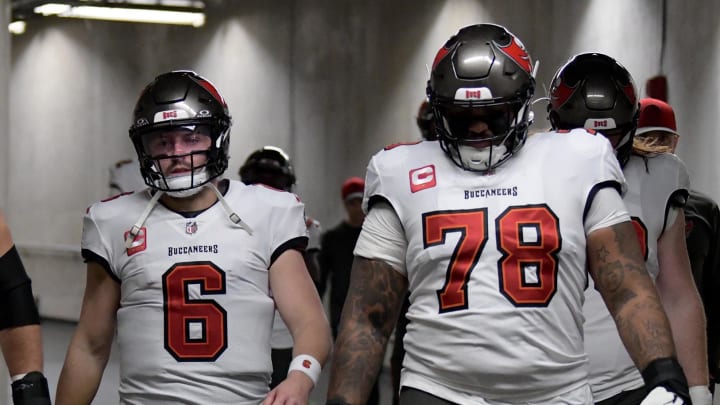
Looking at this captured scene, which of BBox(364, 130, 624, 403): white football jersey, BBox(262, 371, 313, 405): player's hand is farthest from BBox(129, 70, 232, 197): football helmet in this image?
BBox(364, 130, 624, 403): white football jersey

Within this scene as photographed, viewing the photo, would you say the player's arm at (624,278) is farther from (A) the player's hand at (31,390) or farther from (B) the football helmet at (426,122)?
(B) the football helmet at (426,122)

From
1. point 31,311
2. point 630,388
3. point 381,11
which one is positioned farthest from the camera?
point 381,11

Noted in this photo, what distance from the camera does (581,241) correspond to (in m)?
2.88

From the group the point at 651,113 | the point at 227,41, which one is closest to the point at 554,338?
the point at 651,113

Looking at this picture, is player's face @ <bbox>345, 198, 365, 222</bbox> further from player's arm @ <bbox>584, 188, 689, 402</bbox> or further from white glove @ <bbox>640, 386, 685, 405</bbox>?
white glove @ <bbox>640, 386, 685, 405</bbox>

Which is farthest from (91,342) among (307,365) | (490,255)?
(490,255)

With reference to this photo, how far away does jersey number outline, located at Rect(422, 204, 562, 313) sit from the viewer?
283 cm

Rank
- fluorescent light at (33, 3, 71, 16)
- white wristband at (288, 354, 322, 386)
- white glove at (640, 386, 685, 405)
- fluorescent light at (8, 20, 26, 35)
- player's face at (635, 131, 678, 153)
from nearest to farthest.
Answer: white glove at (640, 386, 685, 405) < white wristband at (288, 354, 322, 386) < player's face at (635, 131, 678, 153) < fluorescent light at (33, 3, 71, 16) < fluorescent light at (8, 20, 26, 35)

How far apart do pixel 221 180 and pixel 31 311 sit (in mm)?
686

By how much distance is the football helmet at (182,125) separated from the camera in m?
3.52

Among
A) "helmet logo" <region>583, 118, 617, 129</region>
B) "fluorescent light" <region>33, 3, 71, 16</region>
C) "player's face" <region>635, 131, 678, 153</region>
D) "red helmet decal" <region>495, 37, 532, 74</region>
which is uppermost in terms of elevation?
"fluorescent light" <region>33, 3, 71, 16</region>

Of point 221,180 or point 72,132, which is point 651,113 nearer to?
point 221,180

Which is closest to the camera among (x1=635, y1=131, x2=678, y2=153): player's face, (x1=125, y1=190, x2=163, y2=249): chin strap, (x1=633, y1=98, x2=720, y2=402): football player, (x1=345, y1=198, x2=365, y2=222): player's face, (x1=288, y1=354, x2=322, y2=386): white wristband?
(x1=288, y1=354, x2=322, y2=386): white wristband

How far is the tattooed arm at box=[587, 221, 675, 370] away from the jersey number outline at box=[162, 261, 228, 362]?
1007mm
